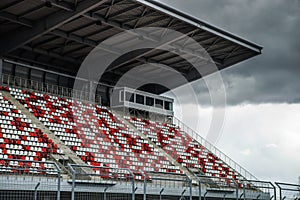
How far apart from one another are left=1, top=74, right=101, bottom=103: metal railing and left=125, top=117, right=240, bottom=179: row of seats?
3997 mm

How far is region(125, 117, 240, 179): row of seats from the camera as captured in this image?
32.9m

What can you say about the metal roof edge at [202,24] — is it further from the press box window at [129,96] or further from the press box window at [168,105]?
the press box window at [168,105]

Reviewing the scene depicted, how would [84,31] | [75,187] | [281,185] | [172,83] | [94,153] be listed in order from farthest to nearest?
[172,83], [84,31], [94,153], [281,185], [75,187]

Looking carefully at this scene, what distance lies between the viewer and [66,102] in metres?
32.8

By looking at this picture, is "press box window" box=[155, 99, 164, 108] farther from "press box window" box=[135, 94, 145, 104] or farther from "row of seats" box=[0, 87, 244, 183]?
"row of seats" box=[0, 87, 244, 183]

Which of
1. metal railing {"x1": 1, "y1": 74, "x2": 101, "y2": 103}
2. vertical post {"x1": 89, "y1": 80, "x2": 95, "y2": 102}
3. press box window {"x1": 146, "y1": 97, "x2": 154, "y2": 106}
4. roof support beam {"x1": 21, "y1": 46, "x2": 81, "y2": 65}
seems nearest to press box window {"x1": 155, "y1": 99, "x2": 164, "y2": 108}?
press box window {"x1": 146, "y1": 97, "x2": 154, "y2": 106}

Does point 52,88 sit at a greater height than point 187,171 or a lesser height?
greater

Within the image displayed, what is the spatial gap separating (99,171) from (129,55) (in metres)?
12.6

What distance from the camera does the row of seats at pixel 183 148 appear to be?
3288 centimetres

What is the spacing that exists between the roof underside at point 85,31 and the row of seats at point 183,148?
521 cm

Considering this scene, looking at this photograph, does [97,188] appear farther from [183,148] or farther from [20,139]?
[183,148]

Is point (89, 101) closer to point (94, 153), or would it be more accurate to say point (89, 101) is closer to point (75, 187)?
point (94, 153)

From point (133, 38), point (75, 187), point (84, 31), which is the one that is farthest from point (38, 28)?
point (75, 187)

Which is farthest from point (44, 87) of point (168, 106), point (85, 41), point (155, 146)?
point (168, 106)
